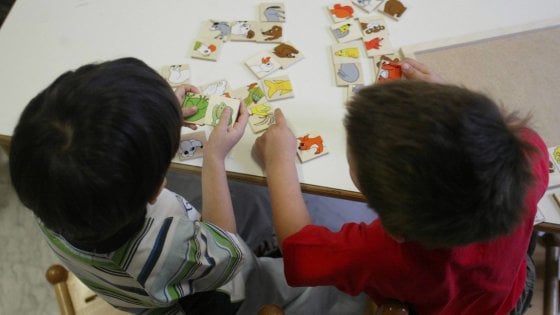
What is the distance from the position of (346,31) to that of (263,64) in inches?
8.3

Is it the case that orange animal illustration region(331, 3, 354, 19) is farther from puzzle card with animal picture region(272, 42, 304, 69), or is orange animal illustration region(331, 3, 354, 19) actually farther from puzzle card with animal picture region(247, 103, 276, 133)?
puzzle card with animal picture region(247, 103, 276, 133)

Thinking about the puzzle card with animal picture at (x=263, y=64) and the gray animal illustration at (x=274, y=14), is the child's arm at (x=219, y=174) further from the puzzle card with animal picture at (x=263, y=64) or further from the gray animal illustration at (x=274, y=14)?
the gray animal illustration at (x=274, y=14)

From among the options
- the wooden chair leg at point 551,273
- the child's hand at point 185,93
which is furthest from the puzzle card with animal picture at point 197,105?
the wooden chair leg at point 551,273

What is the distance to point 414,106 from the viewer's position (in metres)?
0.58

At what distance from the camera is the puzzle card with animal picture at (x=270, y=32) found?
3.40ft

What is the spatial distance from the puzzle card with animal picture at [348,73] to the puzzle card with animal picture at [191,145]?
313 millimetres

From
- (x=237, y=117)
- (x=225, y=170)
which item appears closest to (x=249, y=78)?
(x=237, y=117)

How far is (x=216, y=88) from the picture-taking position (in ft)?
3.18

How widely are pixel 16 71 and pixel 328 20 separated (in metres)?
0.73

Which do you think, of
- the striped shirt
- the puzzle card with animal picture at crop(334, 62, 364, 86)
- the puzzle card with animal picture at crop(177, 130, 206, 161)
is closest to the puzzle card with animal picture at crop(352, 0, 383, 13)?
the puzzle card with animal picture at crop(334, 62, 364, 86)

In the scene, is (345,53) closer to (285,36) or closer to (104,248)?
(285,36)

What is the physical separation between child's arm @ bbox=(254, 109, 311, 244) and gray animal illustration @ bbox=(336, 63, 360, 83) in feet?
0.71

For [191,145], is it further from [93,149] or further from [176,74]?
[93,149]

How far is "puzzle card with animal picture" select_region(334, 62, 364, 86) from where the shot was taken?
0.96 metres
